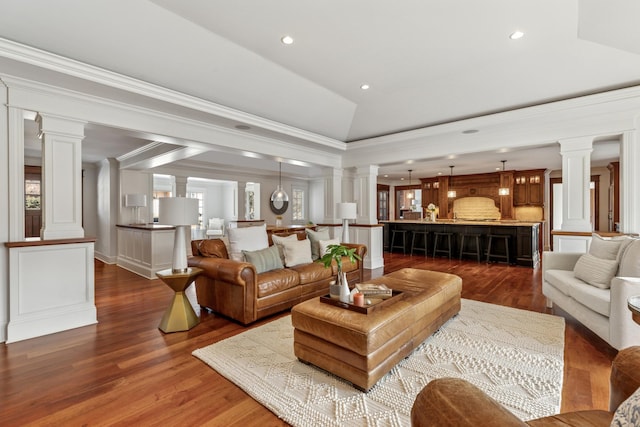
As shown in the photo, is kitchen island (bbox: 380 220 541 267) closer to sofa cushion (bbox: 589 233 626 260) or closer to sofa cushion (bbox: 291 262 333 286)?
sofa cushion (bbox: 589 233 626 260)

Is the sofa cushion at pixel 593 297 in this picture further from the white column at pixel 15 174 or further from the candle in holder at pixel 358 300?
the white column at pixel 15 174

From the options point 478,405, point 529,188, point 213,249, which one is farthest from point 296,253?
point 529,188

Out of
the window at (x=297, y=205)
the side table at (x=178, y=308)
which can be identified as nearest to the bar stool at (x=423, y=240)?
the window at (x=297, y=205)

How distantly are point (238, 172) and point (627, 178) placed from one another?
840cm

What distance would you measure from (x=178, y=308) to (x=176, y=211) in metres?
0.99

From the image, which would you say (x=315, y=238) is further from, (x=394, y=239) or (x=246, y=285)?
(x=394, y=239)

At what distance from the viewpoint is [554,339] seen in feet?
9.25

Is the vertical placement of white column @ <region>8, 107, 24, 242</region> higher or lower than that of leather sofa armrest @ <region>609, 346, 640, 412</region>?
higher

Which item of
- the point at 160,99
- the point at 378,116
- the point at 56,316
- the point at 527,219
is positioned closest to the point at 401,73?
the point at 378,116

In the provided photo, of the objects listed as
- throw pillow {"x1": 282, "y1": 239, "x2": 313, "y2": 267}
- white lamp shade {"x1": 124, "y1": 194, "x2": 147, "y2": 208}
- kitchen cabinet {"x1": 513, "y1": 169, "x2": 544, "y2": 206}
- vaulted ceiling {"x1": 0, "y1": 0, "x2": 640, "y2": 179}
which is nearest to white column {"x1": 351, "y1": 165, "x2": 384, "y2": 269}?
vaulted ceiling {"x1": 0, "y1": 0, "x2": 640, "y2": 179}

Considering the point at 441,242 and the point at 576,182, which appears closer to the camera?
the point at 576,182

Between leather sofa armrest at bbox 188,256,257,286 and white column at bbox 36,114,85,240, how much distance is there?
1367 mm

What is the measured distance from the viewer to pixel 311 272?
388 centimetres

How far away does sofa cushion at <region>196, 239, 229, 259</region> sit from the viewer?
3744 millimetres
